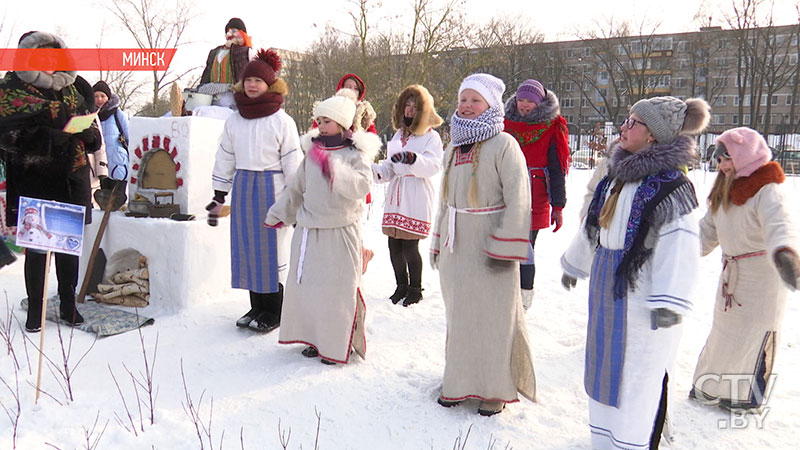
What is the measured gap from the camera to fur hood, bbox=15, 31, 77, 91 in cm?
371

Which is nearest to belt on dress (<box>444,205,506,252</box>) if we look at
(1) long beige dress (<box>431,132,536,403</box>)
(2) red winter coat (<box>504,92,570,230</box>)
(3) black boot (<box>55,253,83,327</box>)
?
(1) long beige dress (<box>431,132,536,403</box>)

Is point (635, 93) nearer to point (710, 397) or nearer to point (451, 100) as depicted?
point (451, 100)

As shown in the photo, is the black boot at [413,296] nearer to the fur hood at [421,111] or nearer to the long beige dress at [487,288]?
the fur hood at [421,111]

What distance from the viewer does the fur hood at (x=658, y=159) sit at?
2238 mm

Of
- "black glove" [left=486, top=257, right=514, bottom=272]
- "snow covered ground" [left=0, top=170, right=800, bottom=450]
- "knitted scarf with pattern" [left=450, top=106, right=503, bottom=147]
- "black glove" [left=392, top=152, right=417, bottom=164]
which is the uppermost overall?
"knitted scarf with pattern" [left=450, top=106, right=503, bottom=147]

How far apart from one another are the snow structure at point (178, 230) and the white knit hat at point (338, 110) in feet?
5.93

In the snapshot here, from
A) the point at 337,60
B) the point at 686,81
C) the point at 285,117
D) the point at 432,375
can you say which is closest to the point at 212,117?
the point at 285,117

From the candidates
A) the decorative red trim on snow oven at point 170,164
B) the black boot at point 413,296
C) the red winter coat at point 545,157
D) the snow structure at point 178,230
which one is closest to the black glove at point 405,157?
the red winter coat at point 545,157

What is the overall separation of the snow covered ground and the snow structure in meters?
0.24

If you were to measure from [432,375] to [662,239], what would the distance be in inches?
71.0

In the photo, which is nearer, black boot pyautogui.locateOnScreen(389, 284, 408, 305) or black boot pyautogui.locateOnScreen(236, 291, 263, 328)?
black boot pyautogui.locateOnScreen(236, 291, 263, 328)

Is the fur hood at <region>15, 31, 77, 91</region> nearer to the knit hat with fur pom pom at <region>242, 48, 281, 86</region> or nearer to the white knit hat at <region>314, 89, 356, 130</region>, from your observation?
the knit hat with fur pom pom at <region>242, 48, 281, 86</region>

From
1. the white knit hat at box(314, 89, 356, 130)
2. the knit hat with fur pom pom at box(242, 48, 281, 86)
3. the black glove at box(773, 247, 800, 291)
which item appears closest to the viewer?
the black glove at box(773, 247, 800, 291)

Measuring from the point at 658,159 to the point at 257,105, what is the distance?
287cm
